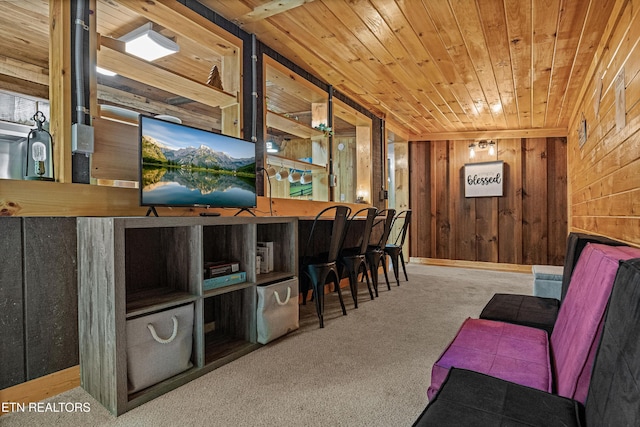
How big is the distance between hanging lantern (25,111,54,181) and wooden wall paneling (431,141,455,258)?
5827 millimetres

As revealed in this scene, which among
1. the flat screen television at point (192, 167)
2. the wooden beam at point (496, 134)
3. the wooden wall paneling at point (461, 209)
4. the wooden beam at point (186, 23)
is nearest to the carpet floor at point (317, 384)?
the flat screen television at point (192, 167)

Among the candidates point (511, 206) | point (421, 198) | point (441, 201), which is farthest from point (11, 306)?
point (511, 206)

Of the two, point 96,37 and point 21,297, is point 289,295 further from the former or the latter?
point 96,37

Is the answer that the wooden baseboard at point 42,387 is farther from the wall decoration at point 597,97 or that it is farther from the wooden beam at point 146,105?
the wall decoration at point 597,97

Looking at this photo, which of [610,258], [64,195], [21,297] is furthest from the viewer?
[64,195]

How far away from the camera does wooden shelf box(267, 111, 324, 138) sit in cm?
343

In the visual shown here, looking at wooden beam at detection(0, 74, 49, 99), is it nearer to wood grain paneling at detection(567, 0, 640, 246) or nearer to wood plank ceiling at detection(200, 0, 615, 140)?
wood plank ceiling at detection(200, 0, 615, 140)

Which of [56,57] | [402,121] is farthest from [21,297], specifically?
[402,121]

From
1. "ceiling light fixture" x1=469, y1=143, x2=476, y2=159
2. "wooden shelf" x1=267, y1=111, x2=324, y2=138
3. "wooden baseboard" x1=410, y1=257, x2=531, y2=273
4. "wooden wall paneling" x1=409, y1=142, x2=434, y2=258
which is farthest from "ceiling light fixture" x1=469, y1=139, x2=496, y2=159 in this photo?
"wooden shelf" x1=267, y1=111, x2=324, y2=138

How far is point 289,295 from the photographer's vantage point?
2.50 m

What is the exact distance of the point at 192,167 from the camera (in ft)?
6.98

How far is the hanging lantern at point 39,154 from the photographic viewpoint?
1771 mm

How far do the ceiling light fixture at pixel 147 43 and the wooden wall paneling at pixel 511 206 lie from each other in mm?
5583

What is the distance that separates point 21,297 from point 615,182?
3296 mm
